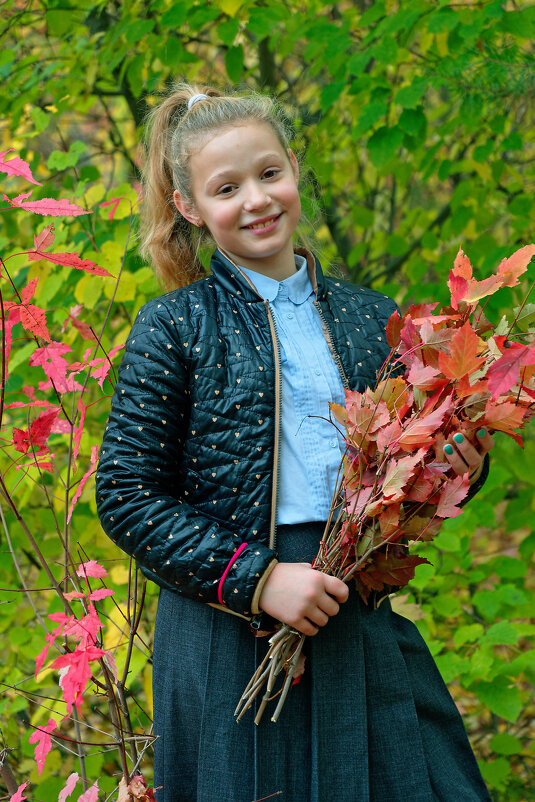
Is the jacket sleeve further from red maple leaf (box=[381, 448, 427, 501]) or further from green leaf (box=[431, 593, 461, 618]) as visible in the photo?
green leaf (box=[431, 593, 461, 618])

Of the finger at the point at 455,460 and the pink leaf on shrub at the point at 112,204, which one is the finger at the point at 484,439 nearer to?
the finger at the point at 455,460

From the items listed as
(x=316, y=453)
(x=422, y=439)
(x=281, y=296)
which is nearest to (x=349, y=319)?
(x=281, y=296)

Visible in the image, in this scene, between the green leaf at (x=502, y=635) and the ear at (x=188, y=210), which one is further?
the green leaf at (x=502, y=635)

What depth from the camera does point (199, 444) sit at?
5.16ft

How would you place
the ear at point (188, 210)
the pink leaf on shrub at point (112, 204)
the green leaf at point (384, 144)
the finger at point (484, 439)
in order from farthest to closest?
the green leaf at point (384, 144) < the pink leaf on shrub at point (112, 204) < the ear at point (188, 210) < the finger at point (484, 439)

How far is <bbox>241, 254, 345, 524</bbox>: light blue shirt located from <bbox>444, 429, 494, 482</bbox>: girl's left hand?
0.81 ft

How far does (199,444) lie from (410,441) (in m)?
0.42

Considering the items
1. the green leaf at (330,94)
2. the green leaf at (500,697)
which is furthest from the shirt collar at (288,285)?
the green leaf at (500,697)

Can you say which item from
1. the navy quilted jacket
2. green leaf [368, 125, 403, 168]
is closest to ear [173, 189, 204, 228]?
the navy quilted jacket

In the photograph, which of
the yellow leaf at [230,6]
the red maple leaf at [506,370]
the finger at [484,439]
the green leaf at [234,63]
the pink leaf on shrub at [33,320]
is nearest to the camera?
the red maple leaf at [506,370]

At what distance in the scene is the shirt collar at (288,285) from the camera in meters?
1.74

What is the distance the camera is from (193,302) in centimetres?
168

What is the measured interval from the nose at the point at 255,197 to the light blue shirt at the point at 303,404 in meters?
0.15

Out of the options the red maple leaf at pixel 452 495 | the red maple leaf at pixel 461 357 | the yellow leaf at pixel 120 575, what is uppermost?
the red maple leaf at pixel 461 357
